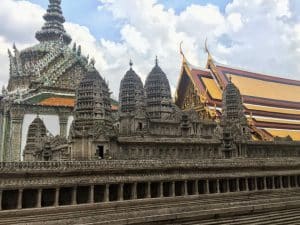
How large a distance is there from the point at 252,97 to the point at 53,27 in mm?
29671

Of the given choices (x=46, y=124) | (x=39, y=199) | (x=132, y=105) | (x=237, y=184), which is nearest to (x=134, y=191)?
(x=39, y=199)

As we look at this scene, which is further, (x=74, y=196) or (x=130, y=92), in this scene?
(x=130, y=92)

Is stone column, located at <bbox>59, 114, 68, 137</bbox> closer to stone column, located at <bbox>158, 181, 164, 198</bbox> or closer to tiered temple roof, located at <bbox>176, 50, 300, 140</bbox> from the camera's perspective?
tiered temple roof, located at <bbox>176, 50, 300, 140</bbox>

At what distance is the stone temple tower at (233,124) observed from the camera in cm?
3219

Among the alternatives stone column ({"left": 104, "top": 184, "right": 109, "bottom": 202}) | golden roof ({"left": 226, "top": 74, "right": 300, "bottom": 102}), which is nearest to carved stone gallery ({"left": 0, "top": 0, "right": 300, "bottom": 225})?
stone column ({"left": 104, "top": 184, "right": 109, "bottom": 202})

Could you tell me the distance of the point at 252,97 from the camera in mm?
47406

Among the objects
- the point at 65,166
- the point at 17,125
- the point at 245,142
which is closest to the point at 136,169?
the point at 65,166

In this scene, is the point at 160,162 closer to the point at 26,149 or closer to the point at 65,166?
the point at 65,166

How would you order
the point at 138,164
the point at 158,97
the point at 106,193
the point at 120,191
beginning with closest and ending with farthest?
the point at 106,193 → the point at 120,191 → the point at 138,164 → the point at 158,97

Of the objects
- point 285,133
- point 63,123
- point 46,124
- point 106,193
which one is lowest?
point 106,193

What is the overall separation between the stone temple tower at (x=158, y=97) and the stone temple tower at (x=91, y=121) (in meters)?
7.73

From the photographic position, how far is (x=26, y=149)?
3641 cm

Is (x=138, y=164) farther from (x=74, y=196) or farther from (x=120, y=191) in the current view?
(x=74, y=196)

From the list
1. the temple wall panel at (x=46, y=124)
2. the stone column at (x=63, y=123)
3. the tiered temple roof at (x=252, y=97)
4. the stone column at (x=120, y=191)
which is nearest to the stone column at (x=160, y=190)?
the stone column at (x=120, y=191)
